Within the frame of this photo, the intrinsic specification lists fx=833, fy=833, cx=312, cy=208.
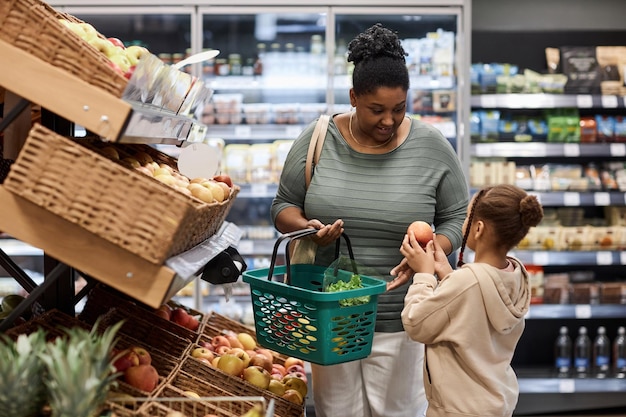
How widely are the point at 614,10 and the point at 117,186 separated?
495cm

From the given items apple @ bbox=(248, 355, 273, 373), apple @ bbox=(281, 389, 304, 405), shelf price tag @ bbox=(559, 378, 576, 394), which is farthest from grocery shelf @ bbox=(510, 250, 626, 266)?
apple @ bbox=(281, 389, 304, 405)

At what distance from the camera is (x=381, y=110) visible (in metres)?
2.60

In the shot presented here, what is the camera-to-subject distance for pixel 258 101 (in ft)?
18.1

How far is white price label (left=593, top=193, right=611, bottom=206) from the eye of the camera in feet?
17.4

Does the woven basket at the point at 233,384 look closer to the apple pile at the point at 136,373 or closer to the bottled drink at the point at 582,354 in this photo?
the apple pile at the point at 136,373

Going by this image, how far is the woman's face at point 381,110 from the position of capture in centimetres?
257

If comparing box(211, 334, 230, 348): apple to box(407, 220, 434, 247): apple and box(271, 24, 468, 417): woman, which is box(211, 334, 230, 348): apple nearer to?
box(271, 24, 468, 417): woman

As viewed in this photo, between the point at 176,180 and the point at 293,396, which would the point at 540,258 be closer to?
the point at 293,396

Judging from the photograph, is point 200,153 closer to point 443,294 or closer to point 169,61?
point 443,294

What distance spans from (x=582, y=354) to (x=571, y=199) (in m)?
1.09

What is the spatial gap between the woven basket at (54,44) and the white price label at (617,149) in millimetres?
4270

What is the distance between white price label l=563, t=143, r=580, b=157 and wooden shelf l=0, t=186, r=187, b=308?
407 cm

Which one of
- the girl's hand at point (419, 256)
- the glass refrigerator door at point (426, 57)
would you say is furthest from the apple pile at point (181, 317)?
the glass refrigerator door at point (426, 57)

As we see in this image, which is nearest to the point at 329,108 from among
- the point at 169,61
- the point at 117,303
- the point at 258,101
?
the point at 258,101
